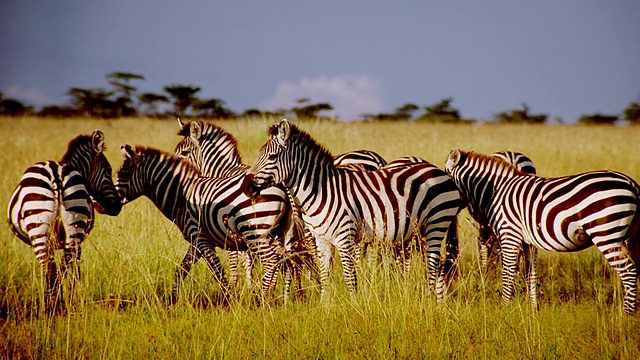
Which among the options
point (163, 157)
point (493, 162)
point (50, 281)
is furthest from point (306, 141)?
point (50, 281)

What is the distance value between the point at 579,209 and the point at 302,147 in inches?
115

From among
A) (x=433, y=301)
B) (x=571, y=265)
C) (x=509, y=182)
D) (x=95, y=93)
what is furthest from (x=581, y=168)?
(x=95, y=93)

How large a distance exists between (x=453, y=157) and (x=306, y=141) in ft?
7.44

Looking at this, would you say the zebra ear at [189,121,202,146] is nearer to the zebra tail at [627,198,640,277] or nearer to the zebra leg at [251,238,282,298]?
the zebra leg at [251,238,282,298]

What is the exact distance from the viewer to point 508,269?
21.1 feet

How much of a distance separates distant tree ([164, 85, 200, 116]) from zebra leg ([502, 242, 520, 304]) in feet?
128

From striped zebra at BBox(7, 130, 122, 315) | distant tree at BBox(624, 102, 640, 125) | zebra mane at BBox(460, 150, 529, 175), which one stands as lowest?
striped zebra at BBox(7, 130, 122, 315)

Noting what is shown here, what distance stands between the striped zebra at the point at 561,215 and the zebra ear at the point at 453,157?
374 mm

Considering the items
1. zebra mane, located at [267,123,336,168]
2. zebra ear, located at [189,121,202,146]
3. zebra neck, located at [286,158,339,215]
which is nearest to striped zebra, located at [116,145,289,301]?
zebra neck, located at [286,158,339,215]

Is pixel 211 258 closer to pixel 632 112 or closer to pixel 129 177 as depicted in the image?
pixel 129 177

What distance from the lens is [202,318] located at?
570 centimetres

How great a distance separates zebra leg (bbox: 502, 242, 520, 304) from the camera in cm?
640

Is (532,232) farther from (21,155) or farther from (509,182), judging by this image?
(21,155)

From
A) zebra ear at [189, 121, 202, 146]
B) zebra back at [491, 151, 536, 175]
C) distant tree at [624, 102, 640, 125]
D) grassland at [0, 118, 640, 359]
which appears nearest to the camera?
grassland at [0, 118, 640, 359]
